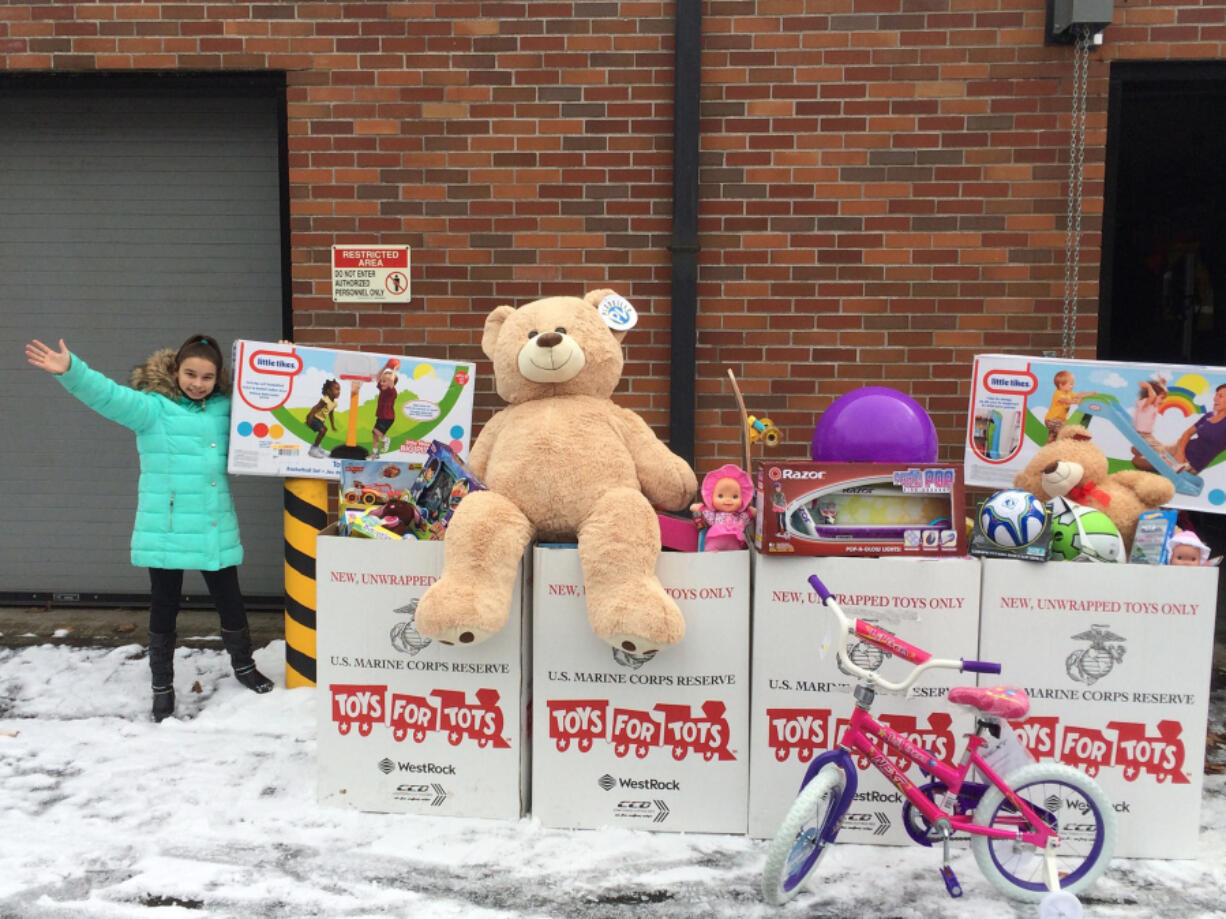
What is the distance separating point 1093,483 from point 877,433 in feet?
2.73

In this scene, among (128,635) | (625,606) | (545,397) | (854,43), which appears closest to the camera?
(625,606)

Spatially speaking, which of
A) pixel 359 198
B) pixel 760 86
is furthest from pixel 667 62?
pixel 359 198

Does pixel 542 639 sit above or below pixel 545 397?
below

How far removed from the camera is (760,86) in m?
5.00

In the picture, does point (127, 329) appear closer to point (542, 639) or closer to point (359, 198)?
point (359, 198)

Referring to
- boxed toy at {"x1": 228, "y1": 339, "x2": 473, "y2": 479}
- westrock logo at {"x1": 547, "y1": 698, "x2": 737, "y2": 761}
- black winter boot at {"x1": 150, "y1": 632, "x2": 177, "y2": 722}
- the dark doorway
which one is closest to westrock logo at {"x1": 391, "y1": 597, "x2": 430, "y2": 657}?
westrock logo at {"x1": 547, "y1": 698, "x2": 737, "y2": 761}

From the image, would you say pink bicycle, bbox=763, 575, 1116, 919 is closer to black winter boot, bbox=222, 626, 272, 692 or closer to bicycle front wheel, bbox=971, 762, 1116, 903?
bicycle front wheel, bbox=971, 762, 1116, 903

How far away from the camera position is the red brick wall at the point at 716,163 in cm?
494

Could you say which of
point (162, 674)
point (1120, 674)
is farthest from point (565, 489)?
point (162, 674)

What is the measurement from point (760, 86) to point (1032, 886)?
383 cm

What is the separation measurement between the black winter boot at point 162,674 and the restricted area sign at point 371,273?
6.44 ft

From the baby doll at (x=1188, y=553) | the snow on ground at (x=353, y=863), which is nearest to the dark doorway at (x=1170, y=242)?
the baby doll at (x=1188, y=553)

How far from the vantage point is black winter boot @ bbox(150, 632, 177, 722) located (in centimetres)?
438

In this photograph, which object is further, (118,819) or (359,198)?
(359,198)
